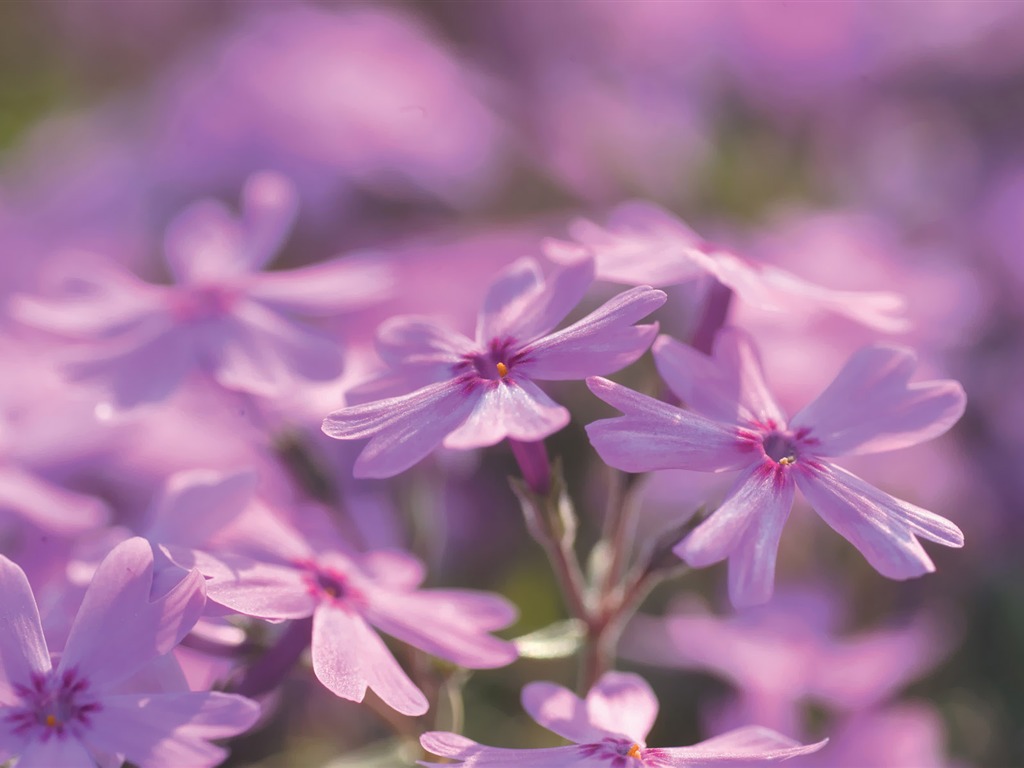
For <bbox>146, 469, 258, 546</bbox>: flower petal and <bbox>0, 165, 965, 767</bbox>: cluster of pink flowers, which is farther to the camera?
<bbox>146, 469, 258, 546</bbox>: flower petal

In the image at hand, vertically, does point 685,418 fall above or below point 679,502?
below

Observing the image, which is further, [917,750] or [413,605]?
[917,750]

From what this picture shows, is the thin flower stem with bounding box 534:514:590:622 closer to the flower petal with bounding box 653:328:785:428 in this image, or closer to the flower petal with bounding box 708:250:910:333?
the flower petal with bounding box 653:328:785:428

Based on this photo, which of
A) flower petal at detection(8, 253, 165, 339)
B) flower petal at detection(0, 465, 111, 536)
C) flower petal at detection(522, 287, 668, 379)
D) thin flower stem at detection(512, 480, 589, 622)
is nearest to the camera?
flower petal at detection(522, 287, 668, 379)

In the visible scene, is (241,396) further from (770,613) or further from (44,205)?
(44,205)

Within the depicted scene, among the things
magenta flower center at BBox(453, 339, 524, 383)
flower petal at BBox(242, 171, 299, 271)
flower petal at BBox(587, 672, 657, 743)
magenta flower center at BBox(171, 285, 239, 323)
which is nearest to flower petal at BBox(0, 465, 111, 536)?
magenta flower center at BBox(171, 285, 239, 323)

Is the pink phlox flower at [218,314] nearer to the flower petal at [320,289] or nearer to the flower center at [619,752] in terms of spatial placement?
the flower petal at [320,289]

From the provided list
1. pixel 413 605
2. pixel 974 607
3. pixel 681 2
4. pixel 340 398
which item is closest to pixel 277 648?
pixel 413 605

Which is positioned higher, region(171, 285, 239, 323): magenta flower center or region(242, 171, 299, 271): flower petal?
region(242, 171, 299, 271): flower petal
